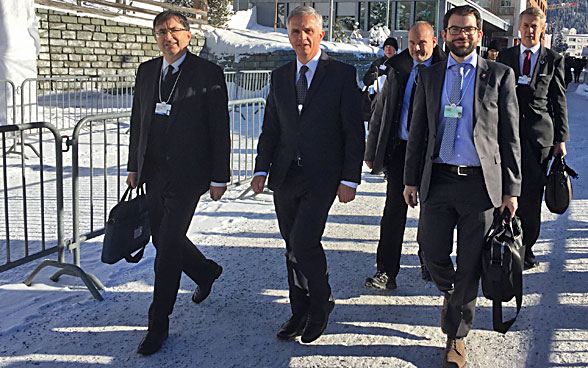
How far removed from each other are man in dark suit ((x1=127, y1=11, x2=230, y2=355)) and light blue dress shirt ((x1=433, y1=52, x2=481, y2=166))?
50.3 inches

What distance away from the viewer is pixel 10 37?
11961mm

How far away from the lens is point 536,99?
16.9 ft

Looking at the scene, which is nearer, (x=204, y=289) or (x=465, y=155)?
(x=465, y=155)

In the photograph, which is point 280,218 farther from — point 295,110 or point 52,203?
point 52,203

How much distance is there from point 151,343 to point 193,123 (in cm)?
127

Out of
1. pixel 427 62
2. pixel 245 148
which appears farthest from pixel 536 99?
pixel 245 148

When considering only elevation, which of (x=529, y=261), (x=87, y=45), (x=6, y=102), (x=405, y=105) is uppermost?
(x=87, y=45)

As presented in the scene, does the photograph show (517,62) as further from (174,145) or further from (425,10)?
(425,10)

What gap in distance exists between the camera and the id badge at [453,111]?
11.7 ft

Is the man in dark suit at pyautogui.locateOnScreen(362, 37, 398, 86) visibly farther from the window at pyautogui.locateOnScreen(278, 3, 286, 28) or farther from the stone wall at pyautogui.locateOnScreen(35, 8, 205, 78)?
the window at pyautogui.locateOnScreen(278, 3, 286, 28)

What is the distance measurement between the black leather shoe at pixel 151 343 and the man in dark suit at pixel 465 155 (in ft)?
5.24

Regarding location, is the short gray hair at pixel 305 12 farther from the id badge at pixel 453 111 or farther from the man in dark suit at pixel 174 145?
the id badge at pixel 453 111

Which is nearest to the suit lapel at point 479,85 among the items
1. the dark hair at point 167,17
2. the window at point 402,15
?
the dark hair at point 167,17

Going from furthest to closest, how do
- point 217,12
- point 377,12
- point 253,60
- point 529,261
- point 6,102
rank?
point 377,12
point 217,12
point 253,60
point 6,102
point 529,261
